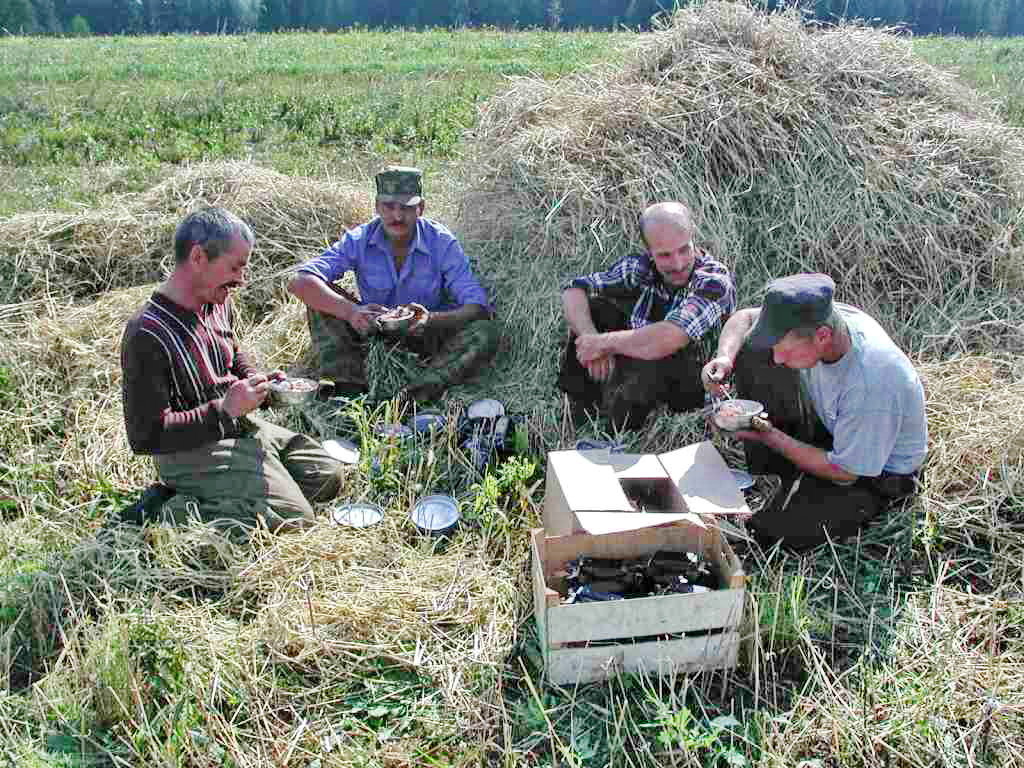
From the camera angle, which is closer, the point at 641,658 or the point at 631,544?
the point at 641,658

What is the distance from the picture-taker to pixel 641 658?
2807 mm

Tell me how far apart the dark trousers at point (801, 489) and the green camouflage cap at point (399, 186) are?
2181mm

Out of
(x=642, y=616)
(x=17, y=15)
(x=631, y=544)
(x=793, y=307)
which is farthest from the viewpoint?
(x=17, y=15)

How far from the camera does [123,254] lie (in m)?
6.32

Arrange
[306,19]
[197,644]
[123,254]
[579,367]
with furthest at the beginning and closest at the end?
[306,19] < [123,254] < [579,367] < [197,644]

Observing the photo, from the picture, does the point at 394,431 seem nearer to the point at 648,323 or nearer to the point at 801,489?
the point at 648,323

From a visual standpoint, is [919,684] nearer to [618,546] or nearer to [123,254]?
[618,546]

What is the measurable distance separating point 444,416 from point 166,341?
4.98 feet

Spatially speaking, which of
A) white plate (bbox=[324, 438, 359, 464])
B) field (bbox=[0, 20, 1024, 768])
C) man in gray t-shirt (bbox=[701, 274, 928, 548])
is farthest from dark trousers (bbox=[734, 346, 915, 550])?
white plate (bbox=[324, 438, 359, 464])

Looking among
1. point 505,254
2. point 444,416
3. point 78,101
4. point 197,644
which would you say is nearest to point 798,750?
point 197,644

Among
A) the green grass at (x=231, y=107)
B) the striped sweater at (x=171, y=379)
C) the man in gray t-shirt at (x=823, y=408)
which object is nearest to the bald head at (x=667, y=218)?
the man in gray t-shirt at (x=823, y=408)

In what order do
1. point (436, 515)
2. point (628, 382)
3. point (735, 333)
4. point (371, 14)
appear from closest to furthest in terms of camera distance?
point (436, 515) → point (735, 333) → point (628, 382) → point (371, 14)

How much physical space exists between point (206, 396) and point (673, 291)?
88.3 inches

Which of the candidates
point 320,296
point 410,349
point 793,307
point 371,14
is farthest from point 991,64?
point 371,14
